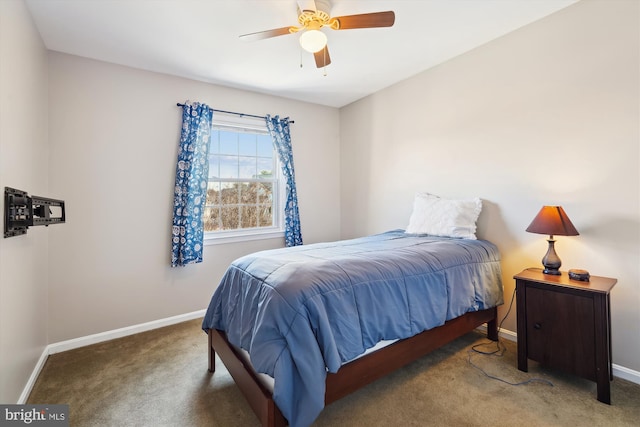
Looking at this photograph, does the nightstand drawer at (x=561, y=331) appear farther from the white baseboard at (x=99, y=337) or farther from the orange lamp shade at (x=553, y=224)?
the white baseboard at (x=99, y=337)

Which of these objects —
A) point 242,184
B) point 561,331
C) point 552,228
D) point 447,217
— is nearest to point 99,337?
point 242,184

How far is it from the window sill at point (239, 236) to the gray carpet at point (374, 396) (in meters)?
1.25

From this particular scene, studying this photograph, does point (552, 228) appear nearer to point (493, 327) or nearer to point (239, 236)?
point (493, 327)

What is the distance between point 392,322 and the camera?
5.44ft

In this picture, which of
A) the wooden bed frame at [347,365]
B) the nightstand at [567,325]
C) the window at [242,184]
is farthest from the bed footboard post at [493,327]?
the window at [242,184]

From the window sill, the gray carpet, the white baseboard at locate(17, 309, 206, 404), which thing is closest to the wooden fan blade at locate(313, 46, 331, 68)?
the window sill

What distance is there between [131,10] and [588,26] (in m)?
3.22

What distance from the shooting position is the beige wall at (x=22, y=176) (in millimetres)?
1514

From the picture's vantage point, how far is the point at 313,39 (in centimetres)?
184

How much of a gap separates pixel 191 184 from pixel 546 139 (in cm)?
322

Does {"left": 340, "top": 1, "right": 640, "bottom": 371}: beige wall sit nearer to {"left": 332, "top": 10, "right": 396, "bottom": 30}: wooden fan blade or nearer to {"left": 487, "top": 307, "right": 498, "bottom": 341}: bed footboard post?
{"left": 487, "top": 307, "right": 498, "bottom": 341}: bed footboard post

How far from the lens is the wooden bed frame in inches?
55.6

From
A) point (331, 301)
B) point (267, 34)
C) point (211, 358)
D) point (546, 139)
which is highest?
point (267, 34)

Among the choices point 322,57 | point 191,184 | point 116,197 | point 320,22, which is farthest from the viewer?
point 191,184
